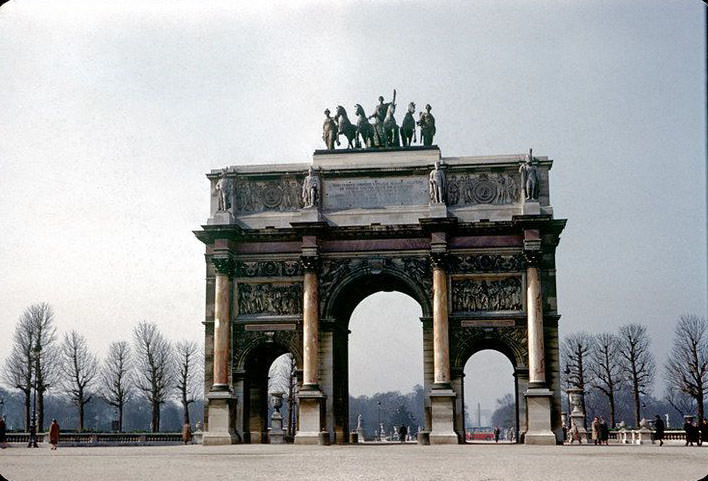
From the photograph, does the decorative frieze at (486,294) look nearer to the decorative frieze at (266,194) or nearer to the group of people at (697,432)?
the decorative frieze at (266,194)

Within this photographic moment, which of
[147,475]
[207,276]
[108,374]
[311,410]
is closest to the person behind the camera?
[147,475]

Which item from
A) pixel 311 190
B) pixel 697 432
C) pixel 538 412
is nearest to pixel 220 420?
pixel 311 190

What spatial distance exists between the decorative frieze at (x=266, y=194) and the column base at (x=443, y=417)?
9.45m

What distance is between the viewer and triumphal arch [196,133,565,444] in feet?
126

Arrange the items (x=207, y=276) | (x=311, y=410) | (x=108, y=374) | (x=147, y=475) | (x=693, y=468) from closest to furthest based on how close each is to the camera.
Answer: (x=147, y=475) → (x=693, y=468) → (x=311, y=410) → (x=207, y=276) → (x=108, y=374)

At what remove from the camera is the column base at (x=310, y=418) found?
37.8 metres

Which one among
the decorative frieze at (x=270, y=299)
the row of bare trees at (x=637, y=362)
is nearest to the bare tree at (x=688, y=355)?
the row of bare trees at (x=637, y=362)

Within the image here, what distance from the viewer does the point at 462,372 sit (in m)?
38.9

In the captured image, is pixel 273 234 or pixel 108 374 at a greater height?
pixel 273 234

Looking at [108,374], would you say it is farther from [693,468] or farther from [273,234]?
[693,468]

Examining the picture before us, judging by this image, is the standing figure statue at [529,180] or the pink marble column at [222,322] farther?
the pink marble column at [222,322]

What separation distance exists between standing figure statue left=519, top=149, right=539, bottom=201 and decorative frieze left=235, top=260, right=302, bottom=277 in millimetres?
9261

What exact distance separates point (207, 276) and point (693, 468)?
943 inches

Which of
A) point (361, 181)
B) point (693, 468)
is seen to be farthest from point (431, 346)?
point (693, 468)
